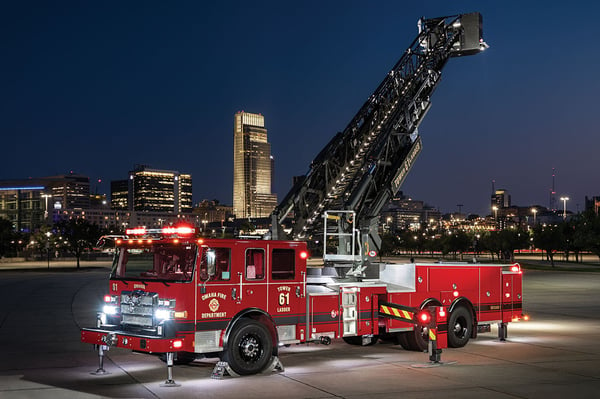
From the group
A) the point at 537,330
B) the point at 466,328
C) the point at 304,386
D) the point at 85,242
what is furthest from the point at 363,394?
the point at 85,242

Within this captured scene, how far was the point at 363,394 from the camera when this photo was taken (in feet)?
37.1

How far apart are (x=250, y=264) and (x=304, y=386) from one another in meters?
2.47

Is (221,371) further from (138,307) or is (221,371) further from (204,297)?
(138,307)

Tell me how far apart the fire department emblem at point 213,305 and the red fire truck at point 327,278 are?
0.02 m

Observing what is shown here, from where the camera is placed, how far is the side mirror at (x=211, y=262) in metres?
12.4

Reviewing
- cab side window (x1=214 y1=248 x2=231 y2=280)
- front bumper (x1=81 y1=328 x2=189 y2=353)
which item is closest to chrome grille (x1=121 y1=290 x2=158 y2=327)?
front bumper (x1=81 y1=328 x2=189 y2=353)

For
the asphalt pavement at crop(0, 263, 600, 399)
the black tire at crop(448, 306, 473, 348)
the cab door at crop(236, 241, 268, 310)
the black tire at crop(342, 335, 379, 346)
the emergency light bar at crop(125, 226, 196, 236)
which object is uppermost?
the emergency light bar at crop(125, 226, 196, 236)

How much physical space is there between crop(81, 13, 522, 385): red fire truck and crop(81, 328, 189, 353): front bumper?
0.06ft

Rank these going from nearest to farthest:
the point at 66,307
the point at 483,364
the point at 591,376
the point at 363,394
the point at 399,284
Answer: the point at 363,394, the point at 591,376, the point at 483,364, the point at 399,284, the point at 66,307

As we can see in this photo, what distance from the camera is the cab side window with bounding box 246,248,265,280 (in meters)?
13.0

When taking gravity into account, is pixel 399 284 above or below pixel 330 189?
below

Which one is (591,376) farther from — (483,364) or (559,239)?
(559,239)

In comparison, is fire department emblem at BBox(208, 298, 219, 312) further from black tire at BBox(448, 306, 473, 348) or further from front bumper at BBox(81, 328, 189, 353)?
black tire at BBox(448, 306, 473, 348)

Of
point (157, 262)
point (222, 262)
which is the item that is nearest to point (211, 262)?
point (222, 262)
